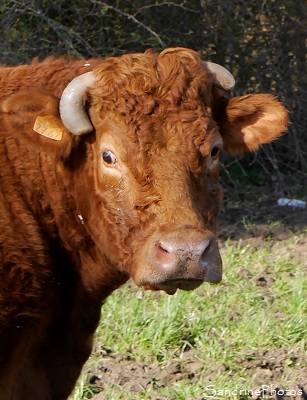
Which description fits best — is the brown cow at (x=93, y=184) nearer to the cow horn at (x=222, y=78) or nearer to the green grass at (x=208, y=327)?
the cow horn at (x=222, y=78)

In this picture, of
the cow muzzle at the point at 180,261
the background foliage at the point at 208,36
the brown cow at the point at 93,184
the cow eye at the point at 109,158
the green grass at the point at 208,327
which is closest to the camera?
the cow muzzle at the point at 180,261

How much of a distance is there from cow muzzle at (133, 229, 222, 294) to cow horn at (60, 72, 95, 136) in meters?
0.64

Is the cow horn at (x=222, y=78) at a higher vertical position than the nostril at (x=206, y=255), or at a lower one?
higher

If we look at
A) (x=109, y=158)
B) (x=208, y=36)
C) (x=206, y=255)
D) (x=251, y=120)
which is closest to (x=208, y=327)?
(x=251, y=120)

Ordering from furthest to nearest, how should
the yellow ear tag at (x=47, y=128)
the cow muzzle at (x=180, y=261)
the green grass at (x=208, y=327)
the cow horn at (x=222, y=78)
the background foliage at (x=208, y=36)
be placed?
1. the background foliage at (x=208, y=36)
2. the green grass at (x=208, y=327)
3. the cow horn at (x=222, y=78)
4. the yellow ear tag at (x=47, y=128)
5. the cow muzzle at (x=180, y=261)

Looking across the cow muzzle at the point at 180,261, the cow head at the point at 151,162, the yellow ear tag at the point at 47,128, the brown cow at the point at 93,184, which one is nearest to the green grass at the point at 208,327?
the brown cow at the point at 93,184

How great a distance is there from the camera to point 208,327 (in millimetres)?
5695

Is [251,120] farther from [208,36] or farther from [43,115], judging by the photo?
[208,36]

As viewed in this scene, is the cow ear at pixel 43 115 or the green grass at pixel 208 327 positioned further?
the green grass at pixel 208 327

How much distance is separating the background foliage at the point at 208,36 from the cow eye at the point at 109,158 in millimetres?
4957

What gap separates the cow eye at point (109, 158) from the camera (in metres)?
3.76

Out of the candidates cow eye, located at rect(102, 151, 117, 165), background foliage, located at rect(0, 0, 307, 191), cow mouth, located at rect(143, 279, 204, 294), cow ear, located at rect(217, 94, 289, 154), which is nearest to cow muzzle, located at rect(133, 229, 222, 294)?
cow mouth, located at rect(143, 279, 204, 294)

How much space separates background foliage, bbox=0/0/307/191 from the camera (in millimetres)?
8984

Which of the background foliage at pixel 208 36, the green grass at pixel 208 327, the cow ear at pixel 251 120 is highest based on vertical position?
the cow ear at pixel 251 120
